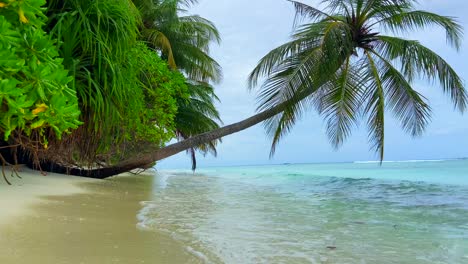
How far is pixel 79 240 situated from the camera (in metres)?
2.80

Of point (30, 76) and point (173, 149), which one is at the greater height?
point (30, 76)

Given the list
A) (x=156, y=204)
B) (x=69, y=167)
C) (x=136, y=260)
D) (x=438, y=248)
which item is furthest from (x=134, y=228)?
(x=69, y=167)

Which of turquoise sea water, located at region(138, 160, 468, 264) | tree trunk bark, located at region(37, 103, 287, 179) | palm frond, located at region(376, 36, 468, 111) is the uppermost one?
palm frond, located at region(376, 36, 468, 111)

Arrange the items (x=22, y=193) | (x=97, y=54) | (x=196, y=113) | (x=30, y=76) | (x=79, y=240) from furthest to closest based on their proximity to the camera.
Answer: (x=196, y=113), (x=97, y=54), (x=22, y=193), (x=30, y=76), (x=79, y=240)

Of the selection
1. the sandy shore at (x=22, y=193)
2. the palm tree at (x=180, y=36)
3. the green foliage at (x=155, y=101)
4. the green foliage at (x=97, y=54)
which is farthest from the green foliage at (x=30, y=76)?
the palm tree at (x=180, y=36)

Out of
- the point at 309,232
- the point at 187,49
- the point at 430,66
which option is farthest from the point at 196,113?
the point at 309,232

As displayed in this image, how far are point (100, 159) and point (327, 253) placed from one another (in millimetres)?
6908

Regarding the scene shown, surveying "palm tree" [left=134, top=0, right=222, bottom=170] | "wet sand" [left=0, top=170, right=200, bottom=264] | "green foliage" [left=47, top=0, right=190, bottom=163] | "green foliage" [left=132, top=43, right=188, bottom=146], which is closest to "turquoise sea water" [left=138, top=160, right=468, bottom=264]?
"wet sand" [left=0, top=170, right=200, bottom=264]

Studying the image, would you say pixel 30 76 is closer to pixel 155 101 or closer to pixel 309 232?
pixel 309 232

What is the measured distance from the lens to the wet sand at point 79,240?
239 cm

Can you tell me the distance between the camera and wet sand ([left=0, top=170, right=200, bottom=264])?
239 cm

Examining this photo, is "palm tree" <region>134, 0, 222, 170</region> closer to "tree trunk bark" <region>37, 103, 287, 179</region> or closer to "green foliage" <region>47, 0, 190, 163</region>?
"tree trunk bark" <region>37, 103, 287, 179</region>

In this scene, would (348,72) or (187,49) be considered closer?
(348,72)

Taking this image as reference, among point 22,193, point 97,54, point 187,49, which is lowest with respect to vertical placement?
point 22,193
